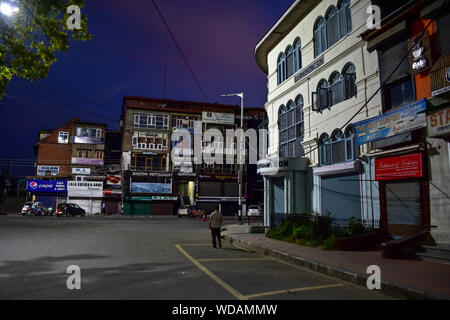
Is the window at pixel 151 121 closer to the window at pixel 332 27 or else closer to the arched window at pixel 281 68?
the arched window at pixel 281 68

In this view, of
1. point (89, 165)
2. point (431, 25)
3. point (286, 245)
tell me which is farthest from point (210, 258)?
point (89, 165)

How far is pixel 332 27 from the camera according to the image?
15117 millimetres

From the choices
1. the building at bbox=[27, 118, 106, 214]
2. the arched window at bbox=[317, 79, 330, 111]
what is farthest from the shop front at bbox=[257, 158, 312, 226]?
the building at bbox=[27, 118, 106, 214]

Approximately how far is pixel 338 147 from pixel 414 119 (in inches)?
189

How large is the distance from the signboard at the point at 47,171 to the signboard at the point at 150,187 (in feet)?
38.7

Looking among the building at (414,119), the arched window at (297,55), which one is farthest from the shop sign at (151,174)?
the building at (414,119)

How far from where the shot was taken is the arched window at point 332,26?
14.8m

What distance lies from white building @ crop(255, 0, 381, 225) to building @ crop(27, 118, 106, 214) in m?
30.7

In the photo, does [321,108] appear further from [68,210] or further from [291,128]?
[68,210]

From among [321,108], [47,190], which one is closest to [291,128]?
[321,108]

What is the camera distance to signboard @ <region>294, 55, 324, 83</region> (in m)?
15.7

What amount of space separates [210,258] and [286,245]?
3663 mm

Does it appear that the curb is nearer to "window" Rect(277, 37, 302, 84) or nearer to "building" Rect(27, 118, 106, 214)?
"window" Rect(277, 37, 302, 84)
